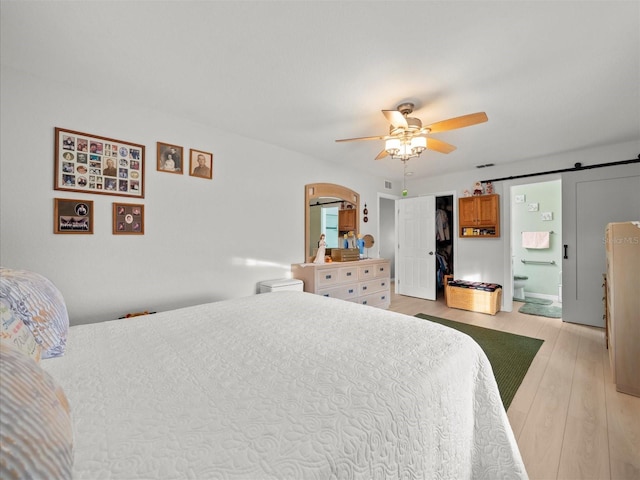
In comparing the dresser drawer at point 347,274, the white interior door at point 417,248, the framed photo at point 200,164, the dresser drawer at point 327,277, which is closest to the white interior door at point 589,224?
the white interior door at point 417,248

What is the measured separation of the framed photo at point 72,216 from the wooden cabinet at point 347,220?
315cm

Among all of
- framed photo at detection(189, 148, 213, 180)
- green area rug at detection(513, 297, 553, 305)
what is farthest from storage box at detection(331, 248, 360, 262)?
green area rug at detection(513, 297, 553, 305)

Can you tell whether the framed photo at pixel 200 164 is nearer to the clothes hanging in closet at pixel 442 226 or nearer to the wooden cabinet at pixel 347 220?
the wooden cabinet at pixel 347 220

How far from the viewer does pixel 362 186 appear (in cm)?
467

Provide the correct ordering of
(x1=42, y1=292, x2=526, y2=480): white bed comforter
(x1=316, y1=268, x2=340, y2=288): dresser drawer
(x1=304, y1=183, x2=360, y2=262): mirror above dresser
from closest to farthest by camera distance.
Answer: (x1=42, y1=292, x2=526, y2=480): white bed comforter → (x1=316, y1=268, x2=340, y2=288): dresser drawer → (x1=304, y1=183, x2=360, y2=262): mirror above dresser

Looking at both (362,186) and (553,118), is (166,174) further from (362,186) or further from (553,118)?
(553,118)

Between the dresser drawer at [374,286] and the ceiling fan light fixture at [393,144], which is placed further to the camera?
the dresser drawer at [374,286]

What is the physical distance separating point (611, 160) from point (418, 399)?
14.5 ft

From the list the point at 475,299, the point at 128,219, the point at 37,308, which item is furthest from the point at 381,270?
the point at 37,308

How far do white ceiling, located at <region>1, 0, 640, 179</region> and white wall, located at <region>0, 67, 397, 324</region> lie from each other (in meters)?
0.20

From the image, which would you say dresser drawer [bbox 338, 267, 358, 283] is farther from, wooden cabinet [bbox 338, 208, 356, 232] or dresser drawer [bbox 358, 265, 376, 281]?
wooden cabinet [bbox 338, 208, 356, 232]

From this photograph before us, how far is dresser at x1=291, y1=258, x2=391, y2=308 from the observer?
11.2 feet

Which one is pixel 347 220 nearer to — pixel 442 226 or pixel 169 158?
pixel 442 226

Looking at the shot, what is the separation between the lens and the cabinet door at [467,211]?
4.52 metres
